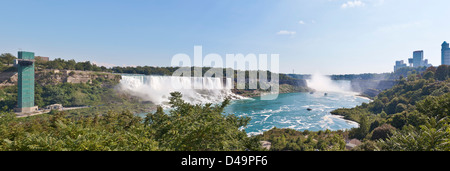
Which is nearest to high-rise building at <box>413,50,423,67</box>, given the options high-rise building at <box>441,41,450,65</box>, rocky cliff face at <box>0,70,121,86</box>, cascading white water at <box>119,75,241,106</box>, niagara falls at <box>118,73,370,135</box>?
high-rise building at <box>441,41,450,65</box>

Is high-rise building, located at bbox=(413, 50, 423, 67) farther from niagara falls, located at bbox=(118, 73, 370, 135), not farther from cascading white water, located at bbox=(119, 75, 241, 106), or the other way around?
cascading white water, located at bbox=(119, 75, 241, 106)

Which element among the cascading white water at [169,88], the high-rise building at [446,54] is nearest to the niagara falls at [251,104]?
the cascading white water at [169,88]

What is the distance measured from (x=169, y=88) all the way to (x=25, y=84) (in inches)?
1075

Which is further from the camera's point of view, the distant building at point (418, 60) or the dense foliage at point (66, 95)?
the distant building at point (418, 60)

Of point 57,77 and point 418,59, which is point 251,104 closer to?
point 57,77

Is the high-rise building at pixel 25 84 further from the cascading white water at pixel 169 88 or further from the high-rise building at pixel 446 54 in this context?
the high-rise building at pixel 446 54

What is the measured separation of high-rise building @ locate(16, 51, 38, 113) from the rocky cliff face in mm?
8077

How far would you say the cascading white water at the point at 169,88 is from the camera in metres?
44.0

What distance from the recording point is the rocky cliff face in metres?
33.1

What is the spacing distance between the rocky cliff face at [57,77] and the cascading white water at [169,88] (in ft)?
17.0

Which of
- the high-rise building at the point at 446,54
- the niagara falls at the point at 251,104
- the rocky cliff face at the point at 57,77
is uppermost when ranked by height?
the high-rise building at the point at 446,54

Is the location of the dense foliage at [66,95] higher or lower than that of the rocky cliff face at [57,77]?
lower

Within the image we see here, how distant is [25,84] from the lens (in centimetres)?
2866
